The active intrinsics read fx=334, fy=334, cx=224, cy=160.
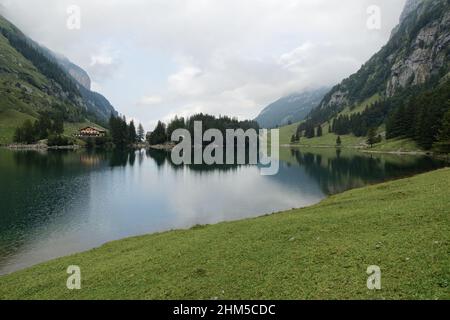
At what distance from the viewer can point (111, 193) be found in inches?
2869

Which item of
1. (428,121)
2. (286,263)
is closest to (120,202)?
(286,263)

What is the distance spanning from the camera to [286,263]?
1984 cm

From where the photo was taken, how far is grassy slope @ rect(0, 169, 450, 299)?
16.4 metres

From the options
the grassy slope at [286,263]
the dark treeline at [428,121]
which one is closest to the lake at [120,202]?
the grassy slope at [286,263]

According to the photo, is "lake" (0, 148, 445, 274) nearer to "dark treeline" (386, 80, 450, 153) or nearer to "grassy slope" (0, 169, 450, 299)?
"grassy slope" (0, 169, 450, 299)

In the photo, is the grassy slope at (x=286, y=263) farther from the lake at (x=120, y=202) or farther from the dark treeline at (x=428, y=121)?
the dark treeline at (x=428, y=121)

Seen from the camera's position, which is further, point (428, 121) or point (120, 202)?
point (428, 121)

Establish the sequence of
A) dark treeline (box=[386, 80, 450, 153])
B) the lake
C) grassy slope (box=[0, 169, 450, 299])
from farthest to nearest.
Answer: dark treeline (box=[386, 80, 450, 153]) → the lake → grassy slope (box=[0, 169, 450, 299])

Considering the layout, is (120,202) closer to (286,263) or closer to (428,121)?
(286,263)

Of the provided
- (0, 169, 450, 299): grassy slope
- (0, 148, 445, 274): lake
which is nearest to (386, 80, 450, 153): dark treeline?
(0, 148, 445, 274): lake
